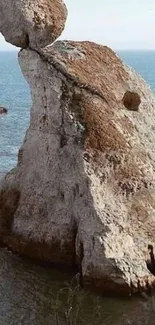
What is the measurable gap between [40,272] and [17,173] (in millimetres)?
3973

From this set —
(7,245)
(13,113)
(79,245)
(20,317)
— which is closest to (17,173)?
(7,245)

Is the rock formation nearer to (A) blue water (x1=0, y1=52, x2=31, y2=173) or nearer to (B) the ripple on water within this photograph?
(B) the ripple on water

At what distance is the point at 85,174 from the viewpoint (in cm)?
2209

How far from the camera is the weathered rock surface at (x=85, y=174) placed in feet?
69.9

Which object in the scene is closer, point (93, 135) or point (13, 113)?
point (93, 135)

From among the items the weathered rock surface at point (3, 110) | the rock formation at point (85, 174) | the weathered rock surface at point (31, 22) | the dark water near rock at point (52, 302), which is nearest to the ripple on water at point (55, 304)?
the dark water near rock at point (52, 302)

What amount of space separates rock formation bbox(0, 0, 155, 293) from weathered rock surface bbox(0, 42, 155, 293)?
0.03m

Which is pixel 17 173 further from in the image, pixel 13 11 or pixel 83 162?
pixel 13 11

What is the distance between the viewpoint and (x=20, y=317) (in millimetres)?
19516

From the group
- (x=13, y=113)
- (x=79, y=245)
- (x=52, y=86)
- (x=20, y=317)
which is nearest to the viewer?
(x=20, y=317)

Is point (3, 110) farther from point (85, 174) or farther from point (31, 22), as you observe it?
point (85, 174)

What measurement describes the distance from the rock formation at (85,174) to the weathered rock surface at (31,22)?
483mm

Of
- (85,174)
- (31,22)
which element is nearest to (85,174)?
(85,174)

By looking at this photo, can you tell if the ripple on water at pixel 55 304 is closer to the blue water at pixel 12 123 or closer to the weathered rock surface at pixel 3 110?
the blue water at pixel 12 123
